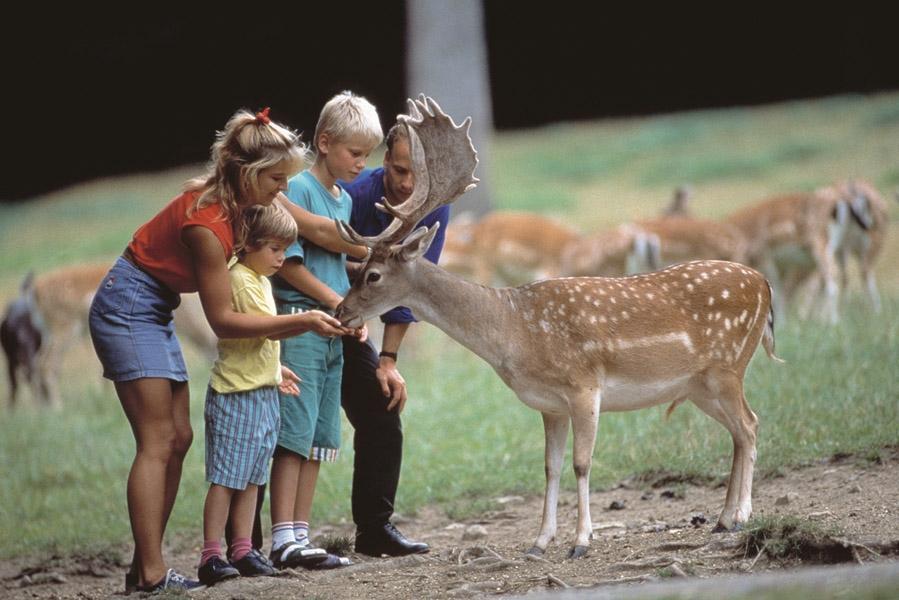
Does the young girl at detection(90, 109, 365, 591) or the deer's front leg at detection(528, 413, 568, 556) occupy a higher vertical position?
the young girl at detection(90, 109, 365, 591)

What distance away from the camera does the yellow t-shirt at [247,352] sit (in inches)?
191

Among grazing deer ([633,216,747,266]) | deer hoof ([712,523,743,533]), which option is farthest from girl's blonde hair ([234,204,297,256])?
grazing deer ([633,216,747,266])

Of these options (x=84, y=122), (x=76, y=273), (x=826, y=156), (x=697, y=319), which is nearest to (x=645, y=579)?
(x=697, y=319)

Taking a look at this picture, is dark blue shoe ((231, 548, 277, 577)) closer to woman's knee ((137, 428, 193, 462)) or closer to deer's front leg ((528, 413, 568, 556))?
woman's knee ((137, 428, 193, 462))

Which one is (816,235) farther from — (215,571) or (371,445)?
(215,571)

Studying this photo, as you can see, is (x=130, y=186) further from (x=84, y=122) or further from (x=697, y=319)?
(x=697, y=319)

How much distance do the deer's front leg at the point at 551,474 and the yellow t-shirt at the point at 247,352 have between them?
44.0 inches

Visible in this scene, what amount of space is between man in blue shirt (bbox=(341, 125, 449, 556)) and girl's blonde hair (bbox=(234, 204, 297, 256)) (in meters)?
0.66

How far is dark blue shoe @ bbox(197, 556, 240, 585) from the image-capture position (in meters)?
4.77

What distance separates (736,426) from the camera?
17.6 ft

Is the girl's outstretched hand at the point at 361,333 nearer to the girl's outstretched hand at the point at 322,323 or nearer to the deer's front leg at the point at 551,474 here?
the girl's outstretched hand at the point at 322,323

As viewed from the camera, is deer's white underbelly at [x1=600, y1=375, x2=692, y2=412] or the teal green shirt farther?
deer's white underbelly at [x1=600, y1=375, x2=692, y2=412]

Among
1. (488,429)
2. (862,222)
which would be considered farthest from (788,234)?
(488,429)

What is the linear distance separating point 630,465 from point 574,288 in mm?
1636
